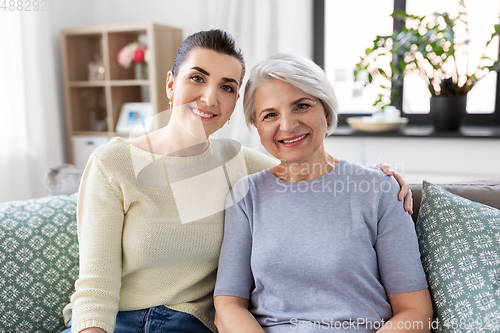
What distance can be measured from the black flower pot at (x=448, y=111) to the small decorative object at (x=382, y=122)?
0.21m

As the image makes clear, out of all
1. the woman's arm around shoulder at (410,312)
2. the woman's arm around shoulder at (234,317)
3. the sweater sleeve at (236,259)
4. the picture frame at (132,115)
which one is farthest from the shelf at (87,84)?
the woman's arm around shoulder at (410,312)

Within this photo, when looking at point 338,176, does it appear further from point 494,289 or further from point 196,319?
point 196,319

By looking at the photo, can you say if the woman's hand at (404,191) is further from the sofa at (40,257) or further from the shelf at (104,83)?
the shelf at (104,83)

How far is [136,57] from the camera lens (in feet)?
10.4

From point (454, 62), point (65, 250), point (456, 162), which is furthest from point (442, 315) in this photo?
point (454, 62)

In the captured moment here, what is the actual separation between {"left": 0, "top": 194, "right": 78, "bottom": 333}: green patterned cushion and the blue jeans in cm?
10

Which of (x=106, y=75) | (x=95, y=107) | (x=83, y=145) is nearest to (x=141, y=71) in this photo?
(x=106, y=75)

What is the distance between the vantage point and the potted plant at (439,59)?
7.99 ft

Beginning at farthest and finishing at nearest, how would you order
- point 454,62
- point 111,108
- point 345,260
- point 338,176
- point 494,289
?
point 111,108 < point 454,62 < point 338,176 < point 345,260 < point 494,289

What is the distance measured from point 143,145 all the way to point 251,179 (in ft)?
1.09

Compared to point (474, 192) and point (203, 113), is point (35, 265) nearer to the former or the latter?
point (203, 113)

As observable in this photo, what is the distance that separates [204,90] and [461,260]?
0.79m

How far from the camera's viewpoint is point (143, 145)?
124 centimetres

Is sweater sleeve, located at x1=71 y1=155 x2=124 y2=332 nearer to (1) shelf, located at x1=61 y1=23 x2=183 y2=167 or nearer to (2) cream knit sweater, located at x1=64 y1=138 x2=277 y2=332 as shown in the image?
(2) cream knit sweater, located at x1=64 y1=138 x2=277 y2=332
